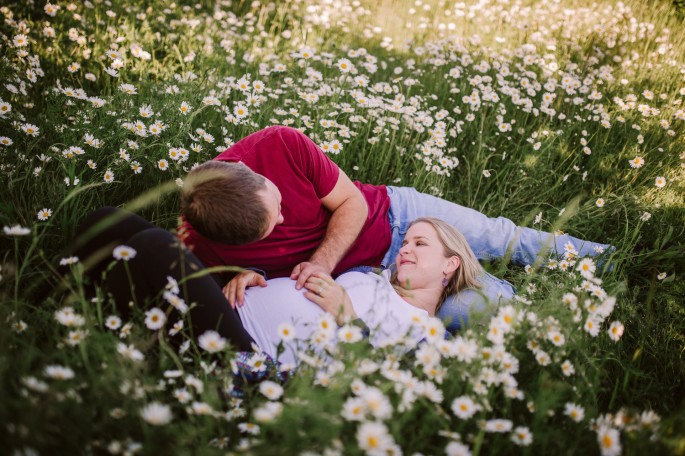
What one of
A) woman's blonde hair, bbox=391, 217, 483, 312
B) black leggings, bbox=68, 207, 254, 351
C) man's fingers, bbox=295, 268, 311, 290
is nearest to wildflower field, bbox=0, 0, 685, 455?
black leggings, bbox=68, 207, 254, 351

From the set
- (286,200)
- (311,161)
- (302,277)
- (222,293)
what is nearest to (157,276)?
(222,293)

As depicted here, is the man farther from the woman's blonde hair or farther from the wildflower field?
the wildflower field

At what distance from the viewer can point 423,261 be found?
2.76 m

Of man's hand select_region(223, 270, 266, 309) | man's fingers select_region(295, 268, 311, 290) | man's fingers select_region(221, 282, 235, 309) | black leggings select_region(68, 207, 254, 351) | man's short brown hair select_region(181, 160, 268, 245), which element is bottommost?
man's fingers select_region(221, 282, 235, 309)

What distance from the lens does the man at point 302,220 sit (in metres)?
2.12

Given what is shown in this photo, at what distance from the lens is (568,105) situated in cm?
424

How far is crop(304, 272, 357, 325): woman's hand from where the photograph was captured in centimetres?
221

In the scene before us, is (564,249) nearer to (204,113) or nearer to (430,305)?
(430,305)

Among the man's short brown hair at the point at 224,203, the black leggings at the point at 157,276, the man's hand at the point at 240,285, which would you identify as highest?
the man's short brown hair at the point at 224,203

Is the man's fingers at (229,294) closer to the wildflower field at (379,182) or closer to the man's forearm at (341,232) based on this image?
the wildflower field at (379,182)

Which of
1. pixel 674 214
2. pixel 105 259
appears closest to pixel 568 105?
pixel 674 214

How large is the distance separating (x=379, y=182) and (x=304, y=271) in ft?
4.83

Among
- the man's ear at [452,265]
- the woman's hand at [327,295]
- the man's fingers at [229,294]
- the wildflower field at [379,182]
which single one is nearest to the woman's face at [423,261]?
the man's ear at [452,265]

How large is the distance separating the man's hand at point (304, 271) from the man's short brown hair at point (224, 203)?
1.17ft
